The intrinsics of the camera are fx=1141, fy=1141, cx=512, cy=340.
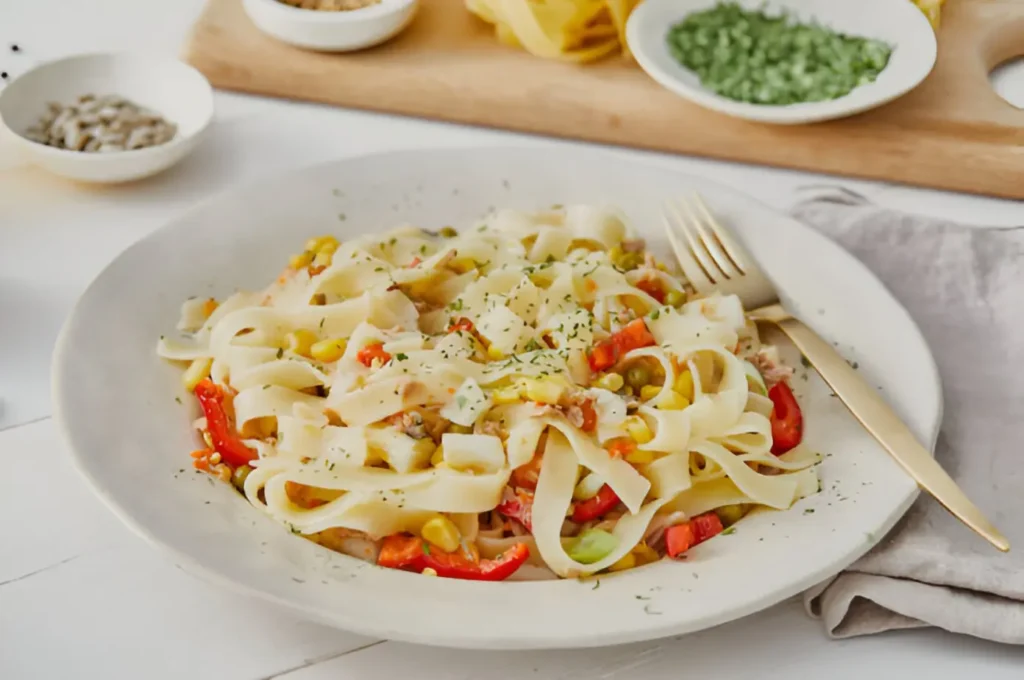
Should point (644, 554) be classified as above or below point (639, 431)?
below

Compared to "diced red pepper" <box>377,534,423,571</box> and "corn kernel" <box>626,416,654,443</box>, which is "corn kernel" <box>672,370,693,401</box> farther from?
"diced red pepper" <box>377,534,423,571</box>

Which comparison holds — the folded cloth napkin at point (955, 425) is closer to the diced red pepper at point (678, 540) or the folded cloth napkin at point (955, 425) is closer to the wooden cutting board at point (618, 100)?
the diced red pepper at point (678, 540)

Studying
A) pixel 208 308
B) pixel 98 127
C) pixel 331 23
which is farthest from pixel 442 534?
pixel 331 23

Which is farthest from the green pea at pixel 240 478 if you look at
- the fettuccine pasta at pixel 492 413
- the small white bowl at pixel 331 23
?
the small white bowl at pixel 331 23

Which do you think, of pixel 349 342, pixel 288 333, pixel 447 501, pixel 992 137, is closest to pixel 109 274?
pixel 288 333

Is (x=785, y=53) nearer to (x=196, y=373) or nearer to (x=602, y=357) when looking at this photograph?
(x=602, y=357)

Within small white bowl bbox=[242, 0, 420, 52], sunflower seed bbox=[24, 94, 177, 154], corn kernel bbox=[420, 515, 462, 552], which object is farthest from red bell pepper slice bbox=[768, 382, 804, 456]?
small white bowl bbox=[242, 0, 420, 52]

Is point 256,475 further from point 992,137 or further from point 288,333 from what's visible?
point 992,137
